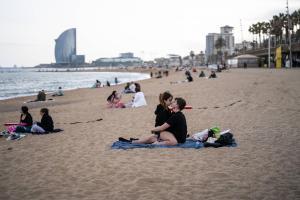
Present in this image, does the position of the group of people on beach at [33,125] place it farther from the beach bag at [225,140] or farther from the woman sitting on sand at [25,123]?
the beach bag at [225,140]

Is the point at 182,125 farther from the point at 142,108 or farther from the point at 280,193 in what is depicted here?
the point at 142,108

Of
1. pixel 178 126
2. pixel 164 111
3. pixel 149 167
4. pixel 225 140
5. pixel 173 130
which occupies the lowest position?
pixel 149 167

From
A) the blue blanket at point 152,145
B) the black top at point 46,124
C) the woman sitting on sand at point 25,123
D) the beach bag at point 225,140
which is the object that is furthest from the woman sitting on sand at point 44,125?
the beach bag at point 225,140

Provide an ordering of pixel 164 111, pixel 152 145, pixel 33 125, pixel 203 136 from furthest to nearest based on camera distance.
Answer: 1. pixel 33 125
2. pixel 203 136
3. pixel 164 111
4. pixel 152 145

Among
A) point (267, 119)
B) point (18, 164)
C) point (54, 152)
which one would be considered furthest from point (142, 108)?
point (18, 164)

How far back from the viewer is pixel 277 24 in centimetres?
8000

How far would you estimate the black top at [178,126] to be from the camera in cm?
680

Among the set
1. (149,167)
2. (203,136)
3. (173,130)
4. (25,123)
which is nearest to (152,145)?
(173,130)

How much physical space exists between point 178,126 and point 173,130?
0.63 ft

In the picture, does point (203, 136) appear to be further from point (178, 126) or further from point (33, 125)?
point (33, 125)

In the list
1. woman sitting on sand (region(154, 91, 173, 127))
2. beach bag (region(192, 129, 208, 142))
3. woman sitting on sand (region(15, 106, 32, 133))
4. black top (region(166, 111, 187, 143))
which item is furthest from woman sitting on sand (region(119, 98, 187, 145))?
woman sitting on sand (region(15, 106, 32, 133))

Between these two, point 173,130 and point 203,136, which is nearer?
point 173,130

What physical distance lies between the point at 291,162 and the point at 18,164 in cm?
495

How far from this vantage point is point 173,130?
704cm
